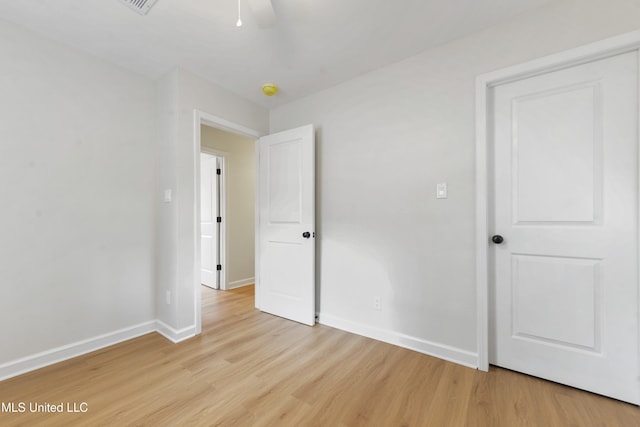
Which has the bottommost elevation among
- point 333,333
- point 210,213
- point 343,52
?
point 333,333

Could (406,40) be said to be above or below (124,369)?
above

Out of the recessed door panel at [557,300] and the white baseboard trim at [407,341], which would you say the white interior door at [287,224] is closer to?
the white baseboard trim at [407,341]

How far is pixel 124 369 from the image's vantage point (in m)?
1.85

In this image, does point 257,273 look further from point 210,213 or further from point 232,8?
point 232,8

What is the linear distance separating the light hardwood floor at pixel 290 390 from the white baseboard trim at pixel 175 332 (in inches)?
3.8

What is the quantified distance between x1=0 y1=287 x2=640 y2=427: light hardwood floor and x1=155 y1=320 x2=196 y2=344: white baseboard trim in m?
0.10

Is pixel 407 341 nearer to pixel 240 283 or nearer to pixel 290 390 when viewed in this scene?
pixel 290 390

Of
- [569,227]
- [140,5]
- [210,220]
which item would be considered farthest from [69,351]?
[569,227]

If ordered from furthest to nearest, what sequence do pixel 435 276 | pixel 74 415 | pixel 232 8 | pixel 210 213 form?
pixel 210 213
pixel 435 276
pixel 232 8
pixel 74 415

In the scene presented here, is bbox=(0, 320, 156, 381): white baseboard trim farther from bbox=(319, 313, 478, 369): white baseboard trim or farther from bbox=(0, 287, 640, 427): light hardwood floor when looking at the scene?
bbox=(319, 313, 478, 369): white baseboard trim

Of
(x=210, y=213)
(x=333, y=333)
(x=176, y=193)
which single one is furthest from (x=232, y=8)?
(x=210, y=213)

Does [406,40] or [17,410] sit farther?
[406,40]

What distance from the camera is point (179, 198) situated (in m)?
2.30

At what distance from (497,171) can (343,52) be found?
1.45 m
